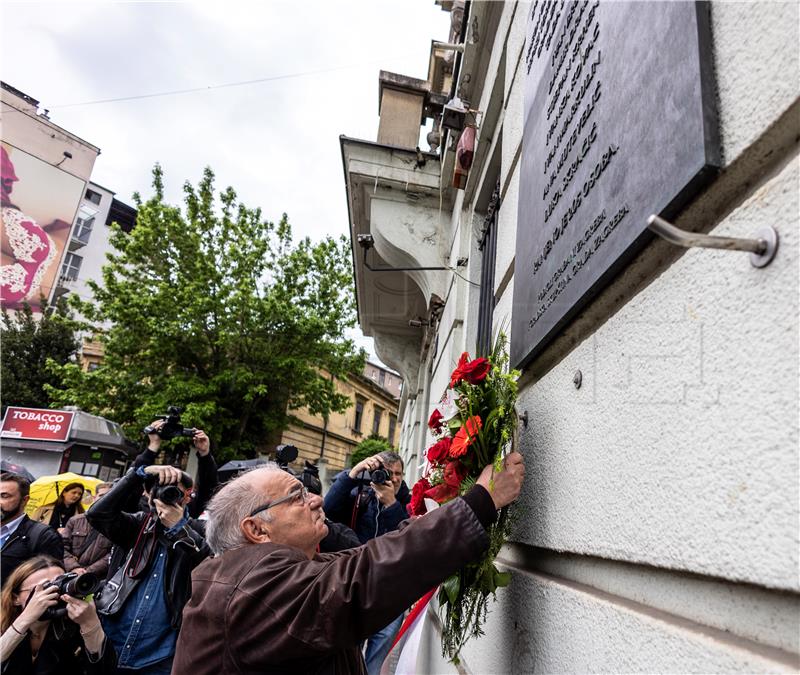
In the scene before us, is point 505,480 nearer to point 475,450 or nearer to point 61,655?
point 475,450

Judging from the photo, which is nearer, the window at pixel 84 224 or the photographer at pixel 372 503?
the photographer at pixel 372 503

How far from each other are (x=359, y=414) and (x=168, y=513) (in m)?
32.8

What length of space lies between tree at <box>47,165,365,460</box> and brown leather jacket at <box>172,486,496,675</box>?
14.9 metres

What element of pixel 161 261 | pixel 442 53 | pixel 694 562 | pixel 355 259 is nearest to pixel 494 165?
pixel 694 562

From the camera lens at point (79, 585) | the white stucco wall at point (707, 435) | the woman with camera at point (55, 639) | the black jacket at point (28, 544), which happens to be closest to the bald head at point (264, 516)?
the white stucco wall at point (707, 435)

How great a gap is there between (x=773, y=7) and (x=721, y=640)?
96 centimetres

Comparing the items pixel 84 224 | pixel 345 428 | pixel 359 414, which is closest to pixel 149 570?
pixel 345 428

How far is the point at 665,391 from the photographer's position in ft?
3.47

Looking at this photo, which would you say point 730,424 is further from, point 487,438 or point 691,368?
point 487,438

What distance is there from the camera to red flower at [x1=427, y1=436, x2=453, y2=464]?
74.9 inches

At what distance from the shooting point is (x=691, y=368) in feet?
3.24

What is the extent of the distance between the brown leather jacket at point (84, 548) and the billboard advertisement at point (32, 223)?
3275 cm

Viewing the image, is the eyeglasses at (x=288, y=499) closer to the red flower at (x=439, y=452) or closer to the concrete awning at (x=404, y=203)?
the red flower at (x=439, y=452)

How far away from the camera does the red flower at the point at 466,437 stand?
5.72ft
